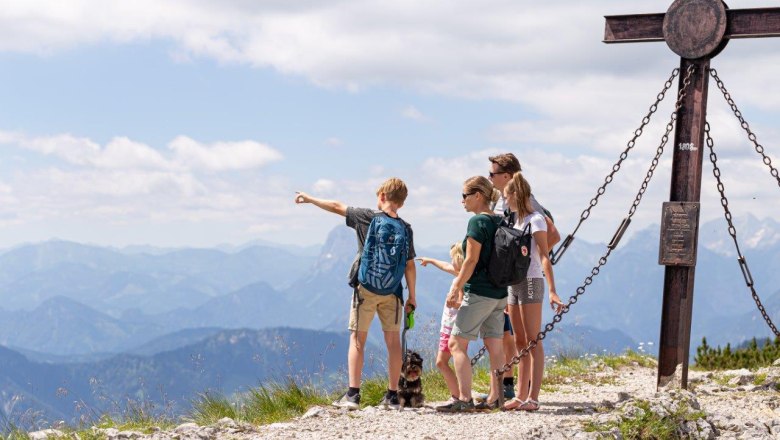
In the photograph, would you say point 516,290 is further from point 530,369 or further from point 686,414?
point 686,414

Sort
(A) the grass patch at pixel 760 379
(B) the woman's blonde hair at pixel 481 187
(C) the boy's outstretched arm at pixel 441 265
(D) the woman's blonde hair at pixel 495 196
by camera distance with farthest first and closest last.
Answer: (A) the grass patch at pixel 760 379 → (C) the boy's outstretched arm at pixel 441 265 → (D) the woman's blonde hair at pixel 495 196 → (B) the woman's blonde hair at pixel 481 187

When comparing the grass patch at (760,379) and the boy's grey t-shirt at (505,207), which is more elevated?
the boy's grey t-shirt at (505,207)

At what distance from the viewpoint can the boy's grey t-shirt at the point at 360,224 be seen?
7.68 metres

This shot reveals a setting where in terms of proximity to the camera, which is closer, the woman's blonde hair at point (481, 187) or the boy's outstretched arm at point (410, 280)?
the woman's blonde hair at point (481, 187)

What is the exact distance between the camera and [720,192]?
950cm

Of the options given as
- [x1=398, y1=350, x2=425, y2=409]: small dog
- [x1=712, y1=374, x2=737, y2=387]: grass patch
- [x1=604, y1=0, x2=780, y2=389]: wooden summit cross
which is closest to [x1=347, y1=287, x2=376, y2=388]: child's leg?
[x1=398, y1=350, x2=425, y2=409]: small dog

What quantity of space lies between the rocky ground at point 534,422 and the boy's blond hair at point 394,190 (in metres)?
1.95

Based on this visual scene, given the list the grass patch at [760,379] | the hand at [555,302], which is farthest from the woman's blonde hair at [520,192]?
the grass patch at [760,379]

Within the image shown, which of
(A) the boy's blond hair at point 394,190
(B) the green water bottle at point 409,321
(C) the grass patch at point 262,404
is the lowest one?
(C) the grass patch at point 262,404

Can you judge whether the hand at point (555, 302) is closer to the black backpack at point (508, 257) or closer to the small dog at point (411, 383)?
the black backpack at point (508, 257)

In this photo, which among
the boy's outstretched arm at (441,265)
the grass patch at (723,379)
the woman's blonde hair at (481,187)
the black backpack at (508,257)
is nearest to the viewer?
the black backpack at (508,257)

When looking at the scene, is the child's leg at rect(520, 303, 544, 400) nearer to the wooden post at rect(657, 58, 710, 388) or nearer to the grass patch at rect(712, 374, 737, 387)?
the wooden post at rect(657, 58, 710, 388)

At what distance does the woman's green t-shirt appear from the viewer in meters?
7.06

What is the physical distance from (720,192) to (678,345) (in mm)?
1820
